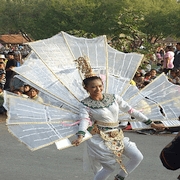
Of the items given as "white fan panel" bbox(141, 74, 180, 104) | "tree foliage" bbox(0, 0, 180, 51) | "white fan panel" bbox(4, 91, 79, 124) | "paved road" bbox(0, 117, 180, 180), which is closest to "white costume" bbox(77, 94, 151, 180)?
"white fan panel" bbox(4, 91, 79, 124)

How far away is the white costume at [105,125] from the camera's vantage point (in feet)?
17.6

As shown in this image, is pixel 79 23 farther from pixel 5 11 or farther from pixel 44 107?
pixel 44 107

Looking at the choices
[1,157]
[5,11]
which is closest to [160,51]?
[1,157]

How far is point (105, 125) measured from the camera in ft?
17.8

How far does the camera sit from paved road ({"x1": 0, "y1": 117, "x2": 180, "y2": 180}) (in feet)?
21.8

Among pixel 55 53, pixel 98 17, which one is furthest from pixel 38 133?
pixel 98 17

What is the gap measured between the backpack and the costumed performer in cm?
194

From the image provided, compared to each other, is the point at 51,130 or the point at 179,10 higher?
the point at 179,10

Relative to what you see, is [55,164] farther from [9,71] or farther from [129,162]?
[9,71]

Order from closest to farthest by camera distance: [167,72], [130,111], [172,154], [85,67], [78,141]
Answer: [172,154] → [78,141] → [130,111] → [85,67] → [167,72]

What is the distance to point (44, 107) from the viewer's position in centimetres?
544

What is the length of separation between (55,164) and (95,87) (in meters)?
2.33

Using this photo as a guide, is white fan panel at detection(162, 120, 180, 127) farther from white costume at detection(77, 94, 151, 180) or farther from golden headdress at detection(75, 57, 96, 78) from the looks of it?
golden headdress at detection(75, 57, 96, 78)

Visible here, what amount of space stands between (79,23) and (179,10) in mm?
7682
